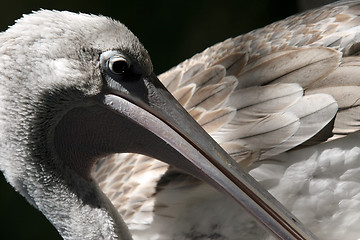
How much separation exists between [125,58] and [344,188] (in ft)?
2.49

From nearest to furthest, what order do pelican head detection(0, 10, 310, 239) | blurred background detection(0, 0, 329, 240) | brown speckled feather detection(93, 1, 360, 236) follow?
pelican head detection(0, 10, 310, 239), brown speckled feather detection(93, 1, 360, 236), blurred background detection(0, 0, 329, 240)

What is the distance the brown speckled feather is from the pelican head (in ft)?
0.74

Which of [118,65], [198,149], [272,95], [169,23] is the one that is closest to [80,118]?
[118,65]

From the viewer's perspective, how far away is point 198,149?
1.66 m

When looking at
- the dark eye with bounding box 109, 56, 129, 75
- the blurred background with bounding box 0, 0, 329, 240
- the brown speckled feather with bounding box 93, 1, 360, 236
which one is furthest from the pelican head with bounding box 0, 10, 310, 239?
the blurred background with bounding box 0, 0, 329, 240

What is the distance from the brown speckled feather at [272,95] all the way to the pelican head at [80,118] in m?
0.23

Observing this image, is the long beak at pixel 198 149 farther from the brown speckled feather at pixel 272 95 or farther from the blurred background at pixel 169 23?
the blurred background at pixel 169 23

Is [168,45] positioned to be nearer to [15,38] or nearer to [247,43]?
[247,43]

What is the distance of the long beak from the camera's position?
1.65 metres

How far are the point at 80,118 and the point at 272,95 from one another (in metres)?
0.58

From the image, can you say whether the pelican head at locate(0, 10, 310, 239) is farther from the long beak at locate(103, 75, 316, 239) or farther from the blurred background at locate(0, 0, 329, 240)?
the blurred background at locate(0, 0, 329, 240)

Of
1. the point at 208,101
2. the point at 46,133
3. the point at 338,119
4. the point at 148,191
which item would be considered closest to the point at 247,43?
the point at 208,101

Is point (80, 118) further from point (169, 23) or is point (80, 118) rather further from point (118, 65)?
point (169, 23)

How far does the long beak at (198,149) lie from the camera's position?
1.65 m
